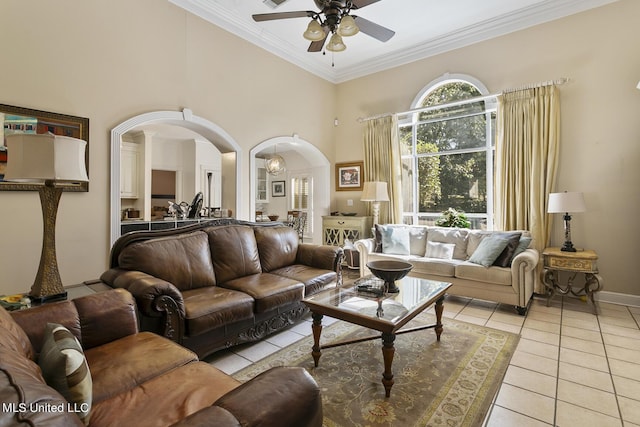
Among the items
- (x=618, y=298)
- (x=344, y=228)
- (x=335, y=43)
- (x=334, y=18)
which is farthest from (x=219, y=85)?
(x=618, y=298)

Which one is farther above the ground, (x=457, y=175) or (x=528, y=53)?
(x=528, y=53)

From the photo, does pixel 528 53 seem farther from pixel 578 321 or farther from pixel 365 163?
pixel 578 321

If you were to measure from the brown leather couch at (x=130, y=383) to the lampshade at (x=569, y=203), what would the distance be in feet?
12.5

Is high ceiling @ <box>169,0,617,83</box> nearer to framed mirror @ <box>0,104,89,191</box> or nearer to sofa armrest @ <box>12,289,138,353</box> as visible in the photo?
framed mirror @ <box>0,104,89,191</box>

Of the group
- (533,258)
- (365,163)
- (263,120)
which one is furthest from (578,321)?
(263,120)

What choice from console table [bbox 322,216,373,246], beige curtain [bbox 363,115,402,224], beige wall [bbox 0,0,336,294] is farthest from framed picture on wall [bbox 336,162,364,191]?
beige wall [bbox 0,0,336,294]

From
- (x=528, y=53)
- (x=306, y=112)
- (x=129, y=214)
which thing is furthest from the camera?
(x=129, y=214)

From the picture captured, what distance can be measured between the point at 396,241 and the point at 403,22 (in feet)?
10.4

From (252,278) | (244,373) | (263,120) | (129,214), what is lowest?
(244,373)

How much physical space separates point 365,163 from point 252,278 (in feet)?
11.4

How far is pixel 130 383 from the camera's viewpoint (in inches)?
53.7

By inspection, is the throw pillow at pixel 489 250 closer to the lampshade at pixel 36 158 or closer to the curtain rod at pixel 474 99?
the curtain rod at pixel 474 99

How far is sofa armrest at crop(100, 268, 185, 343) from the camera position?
2.08 meters

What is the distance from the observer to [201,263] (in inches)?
115
